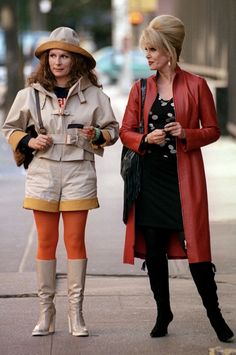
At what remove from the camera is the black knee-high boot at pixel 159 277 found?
6613mm

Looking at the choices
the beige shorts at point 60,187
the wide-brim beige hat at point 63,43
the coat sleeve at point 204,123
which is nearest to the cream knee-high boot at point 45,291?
the beige shorts at point 60,187

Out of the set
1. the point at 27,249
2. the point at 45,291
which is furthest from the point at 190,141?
the point at 27,249

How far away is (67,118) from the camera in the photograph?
660 centimetres

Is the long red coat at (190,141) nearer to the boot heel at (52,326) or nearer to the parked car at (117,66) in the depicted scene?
the boot heel at (52,326)

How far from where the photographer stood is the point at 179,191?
656 cm

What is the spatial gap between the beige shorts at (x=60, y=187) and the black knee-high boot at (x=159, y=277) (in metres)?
0.41

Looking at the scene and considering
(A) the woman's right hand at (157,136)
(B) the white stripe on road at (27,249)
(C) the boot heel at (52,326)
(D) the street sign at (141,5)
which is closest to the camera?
(A) the woman's right hand at (157,136)

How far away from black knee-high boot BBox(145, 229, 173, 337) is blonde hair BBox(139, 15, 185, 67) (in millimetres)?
1044

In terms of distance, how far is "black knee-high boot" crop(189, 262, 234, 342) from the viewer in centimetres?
659

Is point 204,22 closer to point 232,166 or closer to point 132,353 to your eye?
point 232,166

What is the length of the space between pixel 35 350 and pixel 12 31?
18.1 m

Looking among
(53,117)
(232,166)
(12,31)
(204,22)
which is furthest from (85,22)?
(53,117)

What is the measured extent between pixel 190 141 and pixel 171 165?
0.66 ft

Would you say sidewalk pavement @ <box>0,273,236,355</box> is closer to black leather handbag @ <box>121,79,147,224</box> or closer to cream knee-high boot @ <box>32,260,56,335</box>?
cream knee-high boot @ <box>32,260,56,335</box>
